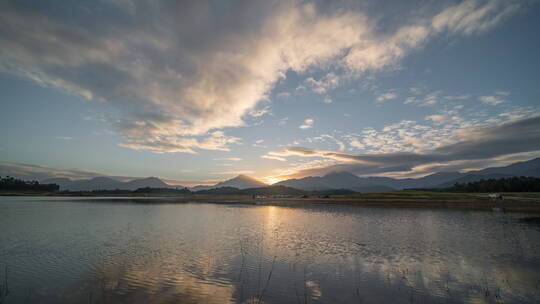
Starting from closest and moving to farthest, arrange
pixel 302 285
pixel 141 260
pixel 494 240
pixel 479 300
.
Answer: pixel 479 300
pixel 302 285
pixel 141 260
pixel 494 240

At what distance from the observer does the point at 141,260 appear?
1858 centimetres

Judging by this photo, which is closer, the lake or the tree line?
the lake

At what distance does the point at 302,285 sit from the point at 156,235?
21.3m

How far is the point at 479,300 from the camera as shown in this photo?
12.0 m

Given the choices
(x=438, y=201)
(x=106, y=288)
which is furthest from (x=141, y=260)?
(x=438, y=201)

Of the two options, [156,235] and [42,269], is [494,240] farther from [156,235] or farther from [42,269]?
[42,269]

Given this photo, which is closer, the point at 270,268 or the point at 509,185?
the point at 270,268

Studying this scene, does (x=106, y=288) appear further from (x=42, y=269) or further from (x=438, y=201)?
(x=438, y=201)

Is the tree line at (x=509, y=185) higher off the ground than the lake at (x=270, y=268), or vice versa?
the tree line at (x=509, y=185)

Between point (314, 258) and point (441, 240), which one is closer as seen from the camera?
point (314, 258)

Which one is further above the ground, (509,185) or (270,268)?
(509,185)

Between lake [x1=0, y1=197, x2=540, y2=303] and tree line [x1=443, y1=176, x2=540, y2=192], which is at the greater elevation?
tree line [x1=443, y1=176, x2=540, y2=192]

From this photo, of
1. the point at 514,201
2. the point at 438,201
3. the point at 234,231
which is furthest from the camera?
the point at 438,201

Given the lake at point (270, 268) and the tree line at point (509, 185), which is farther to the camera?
the tree line at point (509, 185)
